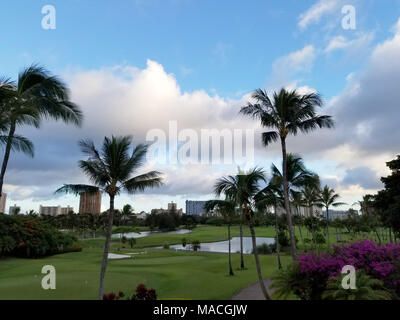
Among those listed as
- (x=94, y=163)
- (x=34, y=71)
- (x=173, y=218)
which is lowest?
(x=173, y=218)

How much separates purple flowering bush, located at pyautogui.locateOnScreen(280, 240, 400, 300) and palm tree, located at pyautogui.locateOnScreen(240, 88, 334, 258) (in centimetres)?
521

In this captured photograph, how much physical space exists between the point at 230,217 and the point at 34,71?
19932 mm

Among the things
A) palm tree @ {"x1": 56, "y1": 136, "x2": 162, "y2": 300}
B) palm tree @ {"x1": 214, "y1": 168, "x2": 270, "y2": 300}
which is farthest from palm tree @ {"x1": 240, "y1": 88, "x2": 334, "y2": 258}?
palm tree @ {"x1": 56, "y1": 136, "x2": 162, "y2": 300}

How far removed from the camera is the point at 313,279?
11.3 meters

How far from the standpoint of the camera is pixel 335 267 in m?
11.0

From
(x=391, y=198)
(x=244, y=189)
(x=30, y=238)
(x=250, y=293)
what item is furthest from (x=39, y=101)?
(x=30, y=238)

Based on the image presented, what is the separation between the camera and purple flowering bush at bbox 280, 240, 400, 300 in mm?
10609

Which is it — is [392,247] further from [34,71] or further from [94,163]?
[34,71]

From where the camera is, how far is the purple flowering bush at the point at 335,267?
34.8 feet

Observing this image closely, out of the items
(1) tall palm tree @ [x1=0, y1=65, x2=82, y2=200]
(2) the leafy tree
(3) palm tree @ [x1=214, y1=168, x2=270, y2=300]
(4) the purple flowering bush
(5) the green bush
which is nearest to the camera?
(4) the purple flowering bush

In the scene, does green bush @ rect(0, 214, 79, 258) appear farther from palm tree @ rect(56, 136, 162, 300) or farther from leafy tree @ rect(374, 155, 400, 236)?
leafy tree @ rect(374, 155, 400, 236)

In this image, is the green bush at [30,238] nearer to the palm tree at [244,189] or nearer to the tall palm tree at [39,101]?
the tall palm tree at [39,101]

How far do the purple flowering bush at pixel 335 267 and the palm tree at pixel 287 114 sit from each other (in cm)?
521
